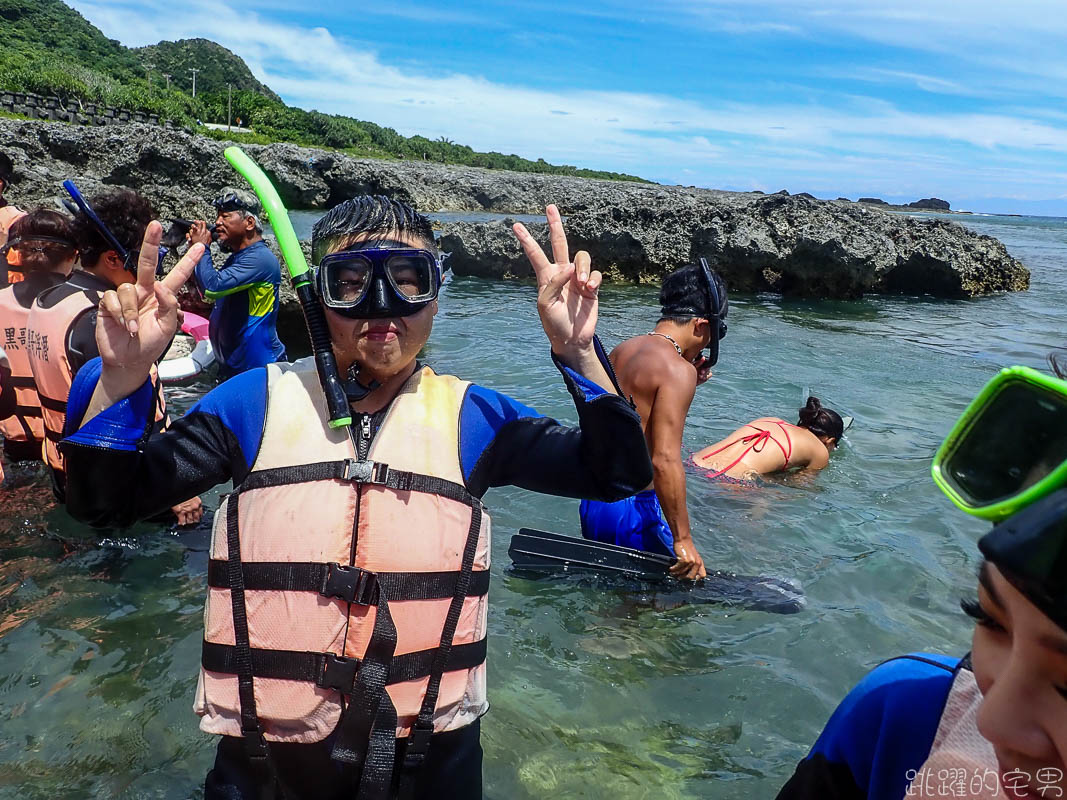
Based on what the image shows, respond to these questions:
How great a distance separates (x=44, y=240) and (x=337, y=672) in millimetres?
3057

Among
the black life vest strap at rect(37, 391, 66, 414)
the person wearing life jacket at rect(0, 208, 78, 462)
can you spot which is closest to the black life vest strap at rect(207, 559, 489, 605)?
the black life vest strap at rect(37, 391, 66, 414)

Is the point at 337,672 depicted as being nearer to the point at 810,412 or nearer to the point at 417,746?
the point at 417,746

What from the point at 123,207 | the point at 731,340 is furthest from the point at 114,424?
the point at 731,340

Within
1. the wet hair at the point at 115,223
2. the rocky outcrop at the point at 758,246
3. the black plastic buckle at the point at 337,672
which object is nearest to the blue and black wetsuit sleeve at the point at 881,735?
the black plastic buckle at the point at 337,672

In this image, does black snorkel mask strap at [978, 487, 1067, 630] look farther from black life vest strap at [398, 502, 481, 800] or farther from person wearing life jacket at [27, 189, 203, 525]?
person wearing life jacket at [27, 189, 203, 525]

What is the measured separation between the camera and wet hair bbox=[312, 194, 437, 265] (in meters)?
2.00

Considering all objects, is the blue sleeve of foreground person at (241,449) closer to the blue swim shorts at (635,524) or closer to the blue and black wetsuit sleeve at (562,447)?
the blue and black wetsuit sleeve at (562,447)

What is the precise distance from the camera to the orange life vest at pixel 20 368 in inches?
150

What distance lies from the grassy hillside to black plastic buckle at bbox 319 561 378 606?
132414 mm

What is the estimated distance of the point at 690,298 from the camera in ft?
12.5

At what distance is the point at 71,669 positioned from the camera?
10.8ft

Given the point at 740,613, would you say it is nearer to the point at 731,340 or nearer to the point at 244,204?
the point at 244,204

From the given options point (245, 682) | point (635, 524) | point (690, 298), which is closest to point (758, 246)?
point (690, 298)

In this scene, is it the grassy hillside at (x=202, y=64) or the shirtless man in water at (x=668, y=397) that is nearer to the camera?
the shirtless man in water at (x=668, y=397)
